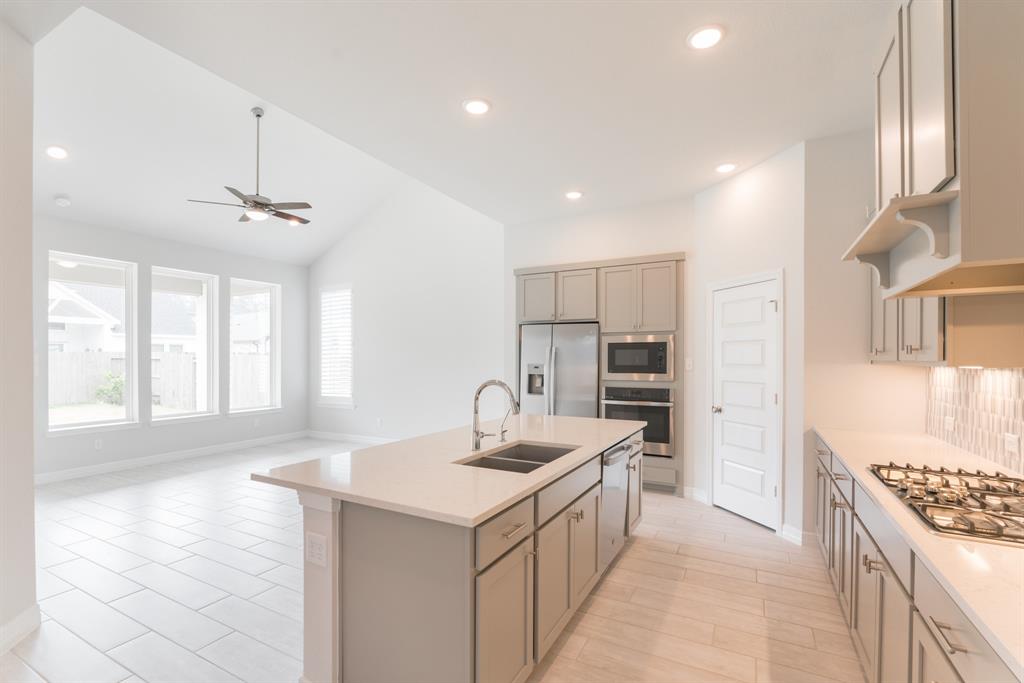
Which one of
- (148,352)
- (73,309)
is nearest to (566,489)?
(148,352)

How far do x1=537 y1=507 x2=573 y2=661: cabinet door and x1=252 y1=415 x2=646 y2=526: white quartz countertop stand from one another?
0.89 feet

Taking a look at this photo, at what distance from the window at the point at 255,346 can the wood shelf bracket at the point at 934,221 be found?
801 centimetres

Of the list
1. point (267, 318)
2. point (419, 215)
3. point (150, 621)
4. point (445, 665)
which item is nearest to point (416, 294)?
point (419, 215)

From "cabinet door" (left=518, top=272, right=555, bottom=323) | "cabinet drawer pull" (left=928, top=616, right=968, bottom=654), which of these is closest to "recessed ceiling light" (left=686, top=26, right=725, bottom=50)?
"cabinet drawer pull" (left=928, top=616, right=968, bottom=654)

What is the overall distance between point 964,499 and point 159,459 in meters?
7.75

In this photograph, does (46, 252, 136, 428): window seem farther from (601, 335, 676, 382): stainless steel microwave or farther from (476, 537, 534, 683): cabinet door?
(476, 537, 534, 683): cabinet door

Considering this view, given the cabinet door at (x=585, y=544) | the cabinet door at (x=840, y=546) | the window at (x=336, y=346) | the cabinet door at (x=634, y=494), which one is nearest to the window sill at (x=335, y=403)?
the window at (x=336, y=346)

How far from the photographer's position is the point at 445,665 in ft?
5.24

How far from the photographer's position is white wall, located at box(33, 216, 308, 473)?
5168mm

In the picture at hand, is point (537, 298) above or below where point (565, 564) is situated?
above

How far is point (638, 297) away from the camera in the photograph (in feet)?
16.2

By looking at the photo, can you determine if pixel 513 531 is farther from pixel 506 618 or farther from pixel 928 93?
pixel 928 93

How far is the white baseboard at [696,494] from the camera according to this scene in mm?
4570

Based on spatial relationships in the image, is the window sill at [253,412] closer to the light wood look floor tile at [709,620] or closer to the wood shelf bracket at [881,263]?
the light wood look floor tile at [709,620]
